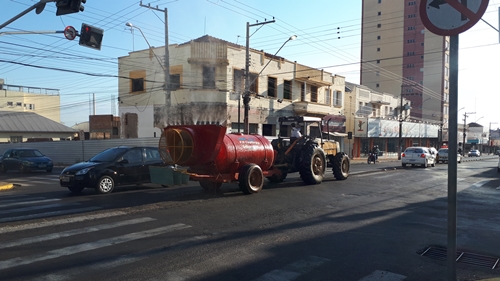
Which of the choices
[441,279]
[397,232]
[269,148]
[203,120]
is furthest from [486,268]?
[203,120]

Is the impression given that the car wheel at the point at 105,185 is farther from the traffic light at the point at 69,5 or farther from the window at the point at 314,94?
the window at the point at 314,94

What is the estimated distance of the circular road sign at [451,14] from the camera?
3471mm

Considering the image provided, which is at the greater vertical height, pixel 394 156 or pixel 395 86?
pixel 395 86

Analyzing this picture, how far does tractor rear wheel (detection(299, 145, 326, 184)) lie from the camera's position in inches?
598

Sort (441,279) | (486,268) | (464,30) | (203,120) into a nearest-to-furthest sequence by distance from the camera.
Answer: (464,30), (441,279), (486,268), (203,120)

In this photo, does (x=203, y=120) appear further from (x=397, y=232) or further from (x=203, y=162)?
(x=397, y=232)

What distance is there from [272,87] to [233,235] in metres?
28.3

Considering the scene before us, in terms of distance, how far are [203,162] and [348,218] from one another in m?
4.61

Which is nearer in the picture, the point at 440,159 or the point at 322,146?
the point at 322,146

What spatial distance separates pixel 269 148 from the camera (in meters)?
14.2

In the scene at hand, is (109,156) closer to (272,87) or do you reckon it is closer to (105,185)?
(105,185)

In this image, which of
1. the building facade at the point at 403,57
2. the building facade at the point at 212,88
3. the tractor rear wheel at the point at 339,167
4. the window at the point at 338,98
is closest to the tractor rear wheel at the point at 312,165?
the tractor rear wheel at the point at 339,167

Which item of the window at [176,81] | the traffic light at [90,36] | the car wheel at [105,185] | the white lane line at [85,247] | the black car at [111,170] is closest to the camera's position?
the white lane line at [85,247]

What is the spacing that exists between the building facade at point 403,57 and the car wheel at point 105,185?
70.4 meters
